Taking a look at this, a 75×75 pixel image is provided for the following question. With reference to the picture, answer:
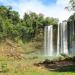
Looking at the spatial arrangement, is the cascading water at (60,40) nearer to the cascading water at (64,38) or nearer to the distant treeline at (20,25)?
the cascading water at (64,38)

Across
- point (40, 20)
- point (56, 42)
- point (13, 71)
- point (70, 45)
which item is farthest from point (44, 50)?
point (13, 71)

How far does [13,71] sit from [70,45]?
1563 inches

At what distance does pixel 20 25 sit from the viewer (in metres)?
80.1

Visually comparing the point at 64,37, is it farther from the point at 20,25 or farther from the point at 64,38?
the point at 20,25

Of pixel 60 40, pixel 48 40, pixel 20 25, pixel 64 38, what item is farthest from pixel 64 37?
pixel 20 25

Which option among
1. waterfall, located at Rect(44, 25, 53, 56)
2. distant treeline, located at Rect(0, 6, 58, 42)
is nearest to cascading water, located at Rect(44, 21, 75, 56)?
waterfall, located at Rect(44, 25, 53, 56)

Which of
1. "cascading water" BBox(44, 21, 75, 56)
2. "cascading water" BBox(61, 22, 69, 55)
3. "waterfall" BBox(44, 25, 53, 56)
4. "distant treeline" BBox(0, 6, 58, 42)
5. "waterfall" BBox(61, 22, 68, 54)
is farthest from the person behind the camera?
"distant treeline" BBox(0, 6, 58, 42)

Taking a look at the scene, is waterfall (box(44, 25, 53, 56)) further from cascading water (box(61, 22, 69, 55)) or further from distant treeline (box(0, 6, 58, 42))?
distant treeline (box(0, 6, 58, 42))

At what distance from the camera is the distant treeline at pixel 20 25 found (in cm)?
7662

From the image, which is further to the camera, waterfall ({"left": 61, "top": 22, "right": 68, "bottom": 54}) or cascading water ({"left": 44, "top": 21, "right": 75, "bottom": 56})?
waterfall ({"left": 61, "top": 22, "right": 68, "bottom": 54})

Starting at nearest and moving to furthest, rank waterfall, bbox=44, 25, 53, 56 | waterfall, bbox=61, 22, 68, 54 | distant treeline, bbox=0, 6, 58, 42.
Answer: waterfall, bbox=61, 22, 68, 54, waterfall, bbox=44, 25, 53, 56, distant treeline, bbox=0, 6, 58, 42

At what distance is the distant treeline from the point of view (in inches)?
3017

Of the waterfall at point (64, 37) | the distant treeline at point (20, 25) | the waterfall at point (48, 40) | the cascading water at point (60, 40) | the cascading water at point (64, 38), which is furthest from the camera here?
the distant treeline at point (20, 25)

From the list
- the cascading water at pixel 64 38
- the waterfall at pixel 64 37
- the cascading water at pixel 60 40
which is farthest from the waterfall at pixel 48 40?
the waterfall at pixel 64 37
